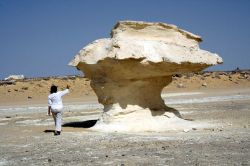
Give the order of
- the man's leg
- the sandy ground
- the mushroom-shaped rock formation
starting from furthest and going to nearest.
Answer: the mushroom-shaped rock formation, the man's leg, the sandy ground

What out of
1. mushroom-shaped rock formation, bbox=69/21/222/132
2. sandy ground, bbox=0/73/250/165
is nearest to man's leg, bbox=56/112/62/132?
sandy ground, bbox=0/73/250/165

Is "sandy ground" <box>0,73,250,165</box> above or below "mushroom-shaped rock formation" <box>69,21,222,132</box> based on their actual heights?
below

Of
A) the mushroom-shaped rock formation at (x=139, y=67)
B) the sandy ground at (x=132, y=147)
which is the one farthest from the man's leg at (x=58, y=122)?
the mushroom-shaped rock formation at (x=139, y=67)

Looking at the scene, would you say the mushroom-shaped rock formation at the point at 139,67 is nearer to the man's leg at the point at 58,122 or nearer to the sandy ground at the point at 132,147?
the sandy ground at the point at 132,147

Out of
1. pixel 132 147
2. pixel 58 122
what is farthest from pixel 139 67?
pixel 132 147

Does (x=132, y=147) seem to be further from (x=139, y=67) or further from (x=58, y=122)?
(x=139, y=67)

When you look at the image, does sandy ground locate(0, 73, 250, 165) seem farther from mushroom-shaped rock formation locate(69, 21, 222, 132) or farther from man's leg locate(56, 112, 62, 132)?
mushroom-shaped rock formation locate(69, 21, 222, 132)

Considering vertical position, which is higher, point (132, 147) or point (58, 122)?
point (58, 122)

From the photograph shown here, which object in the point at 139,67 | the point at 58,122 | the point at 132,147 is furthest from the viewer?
the point at 139,67

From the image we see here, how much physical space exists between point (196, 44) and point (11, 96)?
98.9ft

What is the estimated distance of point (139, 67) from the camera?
47.6 ft

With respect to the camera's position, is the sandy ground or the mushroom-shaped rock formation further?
the mushroom-shaped rock formation

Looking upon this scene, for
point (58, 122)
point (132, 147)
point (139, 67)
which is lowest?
point (132, 147)

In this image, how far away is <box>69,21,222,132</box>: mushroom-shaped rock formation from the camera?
569 inches
